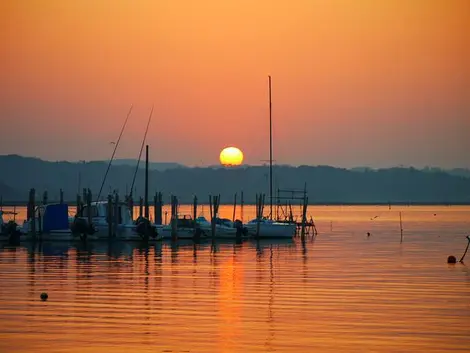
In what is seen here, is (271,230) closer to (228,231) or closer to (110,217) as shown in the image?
(228,231)

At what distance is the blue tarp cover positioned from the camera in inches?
2594

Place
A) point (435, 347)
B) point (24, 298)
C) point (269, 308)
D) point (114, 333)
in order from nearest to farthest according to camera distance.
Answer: point (435, 347), point (114, 333), point (269, 308), point (24, 298)

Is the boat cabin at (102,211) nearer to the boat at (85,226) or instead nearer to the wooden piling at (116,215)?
the boat at (85,226)

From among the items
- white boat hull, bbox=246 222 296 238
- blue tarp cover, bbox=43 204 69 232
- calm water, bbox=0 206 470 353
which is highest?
blue tarp cover, bbox=43 204 69 232

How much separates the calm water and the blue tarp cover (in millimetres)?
13463

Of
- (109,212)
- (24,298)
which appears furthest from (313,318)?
(109,212)

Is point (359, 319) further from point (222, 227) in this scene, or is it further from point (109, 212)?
point (222, 227)

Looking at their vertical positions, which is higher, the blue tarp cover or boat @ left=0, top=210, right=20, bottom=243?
the blue tarp cover

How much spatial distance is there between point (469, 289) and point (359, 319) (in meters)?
10.3

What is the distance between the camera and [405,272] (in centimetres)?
4281

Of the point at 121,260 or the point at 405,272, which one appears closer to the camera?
the point at 405,272

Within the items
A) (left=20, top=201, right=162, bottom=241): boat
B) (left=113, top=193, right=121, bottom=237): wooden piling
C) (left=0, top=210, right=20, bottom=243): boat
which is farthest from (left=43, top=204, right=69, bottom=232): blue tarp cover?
(left=113, top=193, right=121, bottom=237): wooden piling

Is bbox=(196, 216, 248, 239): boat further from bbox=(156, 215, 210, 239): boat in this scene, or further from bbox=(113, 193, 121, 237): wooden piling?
bbox=(113, 193, 121, 237): wooden piling

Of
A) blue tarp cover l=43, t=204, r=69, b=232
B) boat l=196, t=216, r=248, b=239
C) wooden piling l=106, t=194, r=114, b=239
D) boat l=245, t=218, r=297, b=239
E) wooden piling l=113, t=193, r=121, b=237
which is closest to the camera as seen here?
wooden piling l=106, t=194, r=114, b=239
